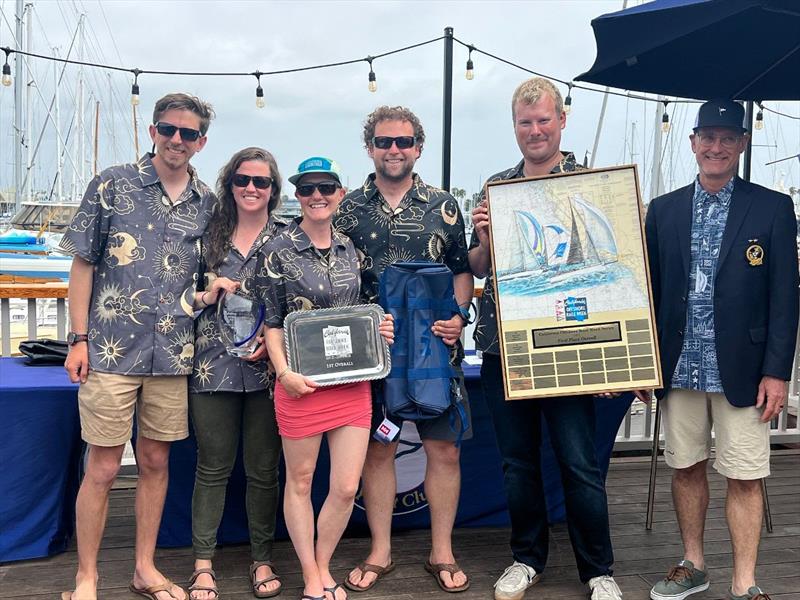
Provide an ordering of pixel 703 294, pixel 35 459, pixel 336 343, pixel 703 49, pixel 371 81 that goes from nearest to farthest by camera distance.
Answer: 1. pixel 336 343
2. pixel 703 294
3. pixel 703 49
4. pixel 35 459
5. pixel 371 81

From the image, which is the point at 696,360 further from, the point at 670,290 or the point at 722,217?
the point at 722,217

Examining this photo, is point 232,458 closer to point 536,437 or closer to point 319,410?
point 319,410

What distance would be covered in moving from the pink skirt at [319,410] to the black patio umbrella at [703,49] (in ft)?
5.04

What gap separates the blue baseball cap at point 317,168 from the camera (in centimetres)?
256

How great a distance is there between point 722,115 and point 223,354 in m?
1.96

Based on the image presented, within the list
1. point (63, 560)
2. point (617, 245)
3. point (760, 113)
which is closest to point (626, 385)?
point (617, 245)

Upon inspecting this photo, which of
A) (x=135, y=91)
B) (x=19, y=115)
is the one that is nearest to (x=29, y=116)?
(x=19, y=115)

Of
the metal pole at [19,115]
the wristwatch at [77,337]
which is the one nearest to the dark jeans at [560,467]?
the wristwatch at [77,337]

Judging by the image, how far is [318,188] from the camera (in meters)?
2.58

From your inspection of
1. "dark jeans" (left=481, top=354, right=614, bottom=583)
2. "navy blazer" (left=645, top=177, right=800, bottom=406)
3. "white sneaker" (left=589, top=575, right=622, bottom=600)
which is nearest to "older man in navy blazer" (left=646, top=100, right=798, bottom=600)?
"navy blazer" (left=645, top=177, right=800, bottom=406)

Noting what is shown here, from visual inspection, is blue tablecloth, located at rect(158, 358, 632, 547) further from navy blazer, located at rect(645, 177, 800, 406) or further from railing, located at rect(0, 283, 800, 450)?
navy blazer, located at rect(645, 177, 800, 406)

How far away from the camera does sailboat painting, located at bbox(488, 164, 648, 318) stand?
266 cm

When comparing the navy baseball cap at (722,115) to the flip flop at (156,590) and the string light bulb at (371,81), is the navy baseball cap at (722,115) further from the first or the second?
the string light bulb at (371,81)

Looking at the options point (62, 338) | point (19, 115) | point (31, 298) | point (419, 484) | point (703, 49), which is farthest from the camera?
point (19, 115)
